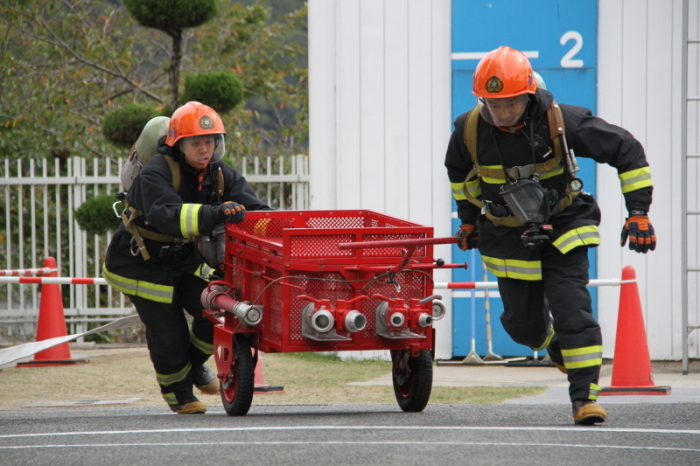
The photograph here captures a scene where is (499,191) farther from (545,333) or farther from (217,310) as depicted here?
(217,310)

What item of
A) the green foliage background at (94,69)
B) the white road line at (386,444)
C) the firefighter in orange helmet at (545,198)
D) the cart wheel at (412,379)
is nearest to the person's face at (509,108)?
the firefighter in orange helmet at (545,198)

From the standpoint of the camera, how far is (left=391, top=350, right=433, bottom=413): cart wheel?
5902 millimetres

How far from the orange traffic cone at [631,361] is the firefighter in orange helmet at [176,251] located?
9.19 feet

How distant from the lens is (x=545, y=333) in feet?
19.3

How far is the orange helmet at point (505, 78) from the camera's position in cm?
545

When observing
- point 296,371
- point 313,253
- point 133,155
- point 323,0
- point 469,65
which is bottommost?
point 296,371

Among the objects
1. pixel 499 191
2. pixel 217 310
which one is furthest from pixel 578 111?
pixel 217 310

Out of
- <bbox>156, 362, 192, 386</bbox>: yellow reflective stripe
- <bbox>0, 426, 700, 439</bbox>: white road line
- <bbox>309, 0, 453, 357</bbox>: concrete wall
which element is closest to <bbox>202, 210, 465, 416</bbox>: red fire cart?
<bbox>0, 426, 700, 439</bbox>: white road line

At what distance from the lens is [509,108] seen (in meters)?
5.50

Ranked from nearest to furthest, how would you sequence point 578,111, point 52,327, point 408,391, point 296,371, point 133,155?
point 578,111 < point 408,391 < point 133,155 < point 296,371 < point 52,327

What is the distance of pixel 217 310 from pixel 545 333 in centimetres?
180

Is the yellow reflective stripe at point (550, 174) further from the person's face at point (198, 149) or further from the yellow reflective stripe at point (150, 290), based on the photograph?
the yellow reflective stripe at point (150, 290)

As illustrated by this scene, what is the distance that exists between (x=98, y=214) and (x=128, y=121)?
3.37 ft

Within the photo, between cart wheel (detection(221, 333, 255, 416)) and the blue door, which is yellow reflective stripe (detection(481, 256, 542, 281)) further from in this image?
the blue door
